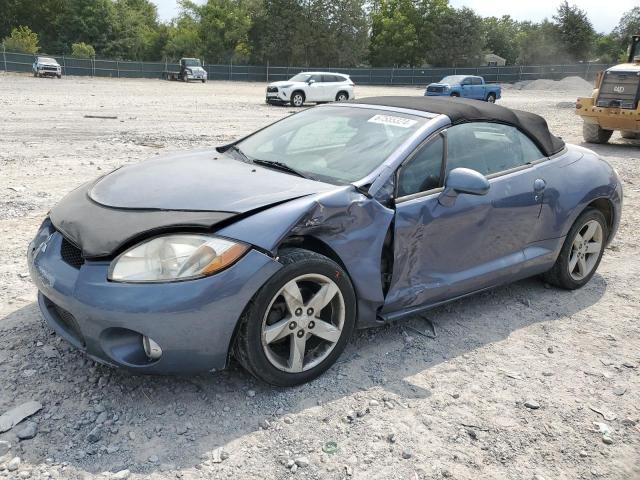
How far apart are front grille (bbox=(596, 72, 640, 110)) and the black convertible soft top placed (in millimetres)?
10721

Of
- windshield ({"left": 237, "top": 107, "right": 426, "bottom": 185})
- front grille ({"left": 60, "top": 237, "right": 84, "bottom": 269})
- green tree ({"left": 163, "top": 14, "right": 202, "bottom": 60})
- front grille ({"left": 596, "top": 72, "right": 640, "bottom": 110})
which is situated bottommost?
front grille ({"left": 60, "top": 237, "right": 84, "bottom": 269})

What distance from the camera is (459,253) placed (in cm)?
381

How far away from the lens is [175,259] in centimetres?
283

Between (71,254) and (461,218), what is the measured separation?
2276 mm

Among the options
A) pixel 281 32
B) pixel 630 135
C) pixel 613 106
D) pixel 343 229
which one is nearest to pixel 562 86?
pixel 281 32

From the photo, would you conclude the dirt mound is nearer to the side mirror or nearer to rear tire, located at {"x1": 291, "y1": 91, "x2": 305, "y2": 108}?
rear tire, located at {"x1": 291, "y1": 91, "x2": 305, "y2": 108}

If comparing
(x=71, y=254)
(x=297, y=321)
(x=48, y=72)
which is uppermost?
(x=71, y=254)

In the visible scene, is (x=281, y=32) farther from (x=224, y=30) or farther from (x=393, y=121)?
(x=393, y=121)

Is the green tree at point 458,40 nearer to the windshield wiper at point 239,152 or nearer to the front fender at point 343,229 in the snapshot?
the windshield wiper at point 239,152

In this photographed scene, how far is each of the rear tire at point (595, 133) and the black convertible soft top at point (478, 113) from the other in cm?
1084

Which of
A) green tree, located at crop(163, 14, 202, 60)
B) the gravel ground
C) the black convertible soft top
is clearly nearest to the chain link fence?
green tree, located at crop(163, 14, 202, 60)

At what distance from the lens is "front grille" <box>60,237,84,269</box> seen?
117 inches

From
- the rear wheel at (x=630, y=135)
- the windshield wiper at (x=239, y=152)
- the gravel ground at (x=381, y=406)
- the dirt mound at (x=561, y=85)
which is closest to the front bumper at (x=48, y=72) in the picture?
the dirt mound at (x=561, y=85)

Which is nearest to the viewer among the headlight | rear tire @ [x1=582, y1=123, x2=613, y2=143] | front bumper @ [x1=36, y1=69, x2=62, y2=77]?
the headlight
